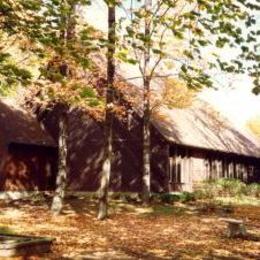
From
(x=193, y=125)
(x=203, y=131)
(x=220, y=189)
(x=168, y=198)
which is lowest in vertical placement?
(x=168, y=198)

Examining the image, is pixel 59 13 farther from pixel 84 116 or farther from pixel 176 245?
pixel 84 116

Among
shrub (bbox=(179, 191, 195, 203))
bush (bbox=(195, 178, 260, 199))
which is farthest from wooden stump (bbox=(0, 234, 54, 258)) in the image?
bush (bbox=(195, 178, 260, 199))

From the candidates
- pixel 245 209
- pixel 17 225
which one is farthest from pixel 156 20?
pixel 245 209

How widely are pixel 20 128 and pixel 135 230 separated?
52.5 feet

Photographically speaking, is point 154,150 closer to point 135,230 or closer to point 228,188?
point 228,188

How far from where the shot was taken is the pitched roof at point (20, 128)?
3262 cm

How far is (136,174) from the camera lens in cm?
3441

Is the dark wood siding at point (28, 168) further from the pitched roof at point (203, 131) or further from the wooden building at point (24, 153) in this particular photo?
the pitched roof at point (203, 131)

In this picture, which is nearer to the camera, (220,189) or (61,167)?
(61,167)

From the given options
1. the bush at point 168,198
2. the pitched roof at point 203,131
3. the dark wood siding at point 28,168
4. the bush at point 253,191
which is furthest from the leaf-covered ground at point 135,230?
the bush at point 253,191

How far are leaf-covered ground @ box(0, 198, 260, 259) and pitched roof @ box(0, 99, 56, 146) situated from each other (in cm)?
524

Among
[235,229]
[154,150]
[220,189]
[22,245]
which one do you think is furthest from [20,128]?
[22,245]

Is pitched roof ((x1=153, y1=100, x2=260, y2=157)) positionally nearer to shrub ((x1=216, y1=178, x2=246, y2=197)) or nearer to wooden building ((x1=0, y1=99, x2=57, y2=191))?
shrub ((x1=216, y1=178, x2=246, y2=197))

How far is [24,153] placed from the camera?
3331 cm
